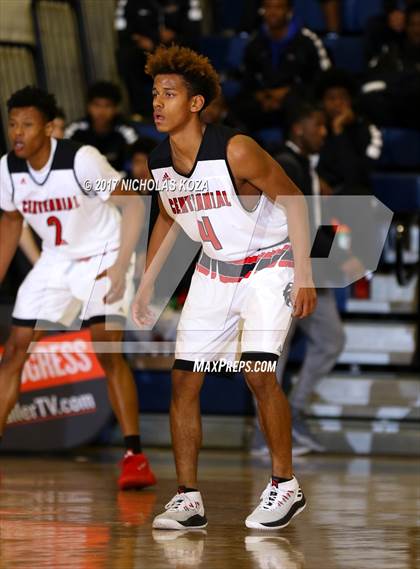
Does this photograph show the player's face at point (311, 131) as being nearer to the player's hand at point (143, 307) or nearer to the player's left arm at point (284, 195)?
the player's hand at point (143, 307)

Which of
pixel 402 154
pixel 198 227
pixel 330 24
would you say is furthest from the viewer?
pixel 330 24

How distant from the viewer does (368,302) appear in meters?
10.5

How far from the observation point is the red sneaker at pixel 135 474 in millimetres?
7156

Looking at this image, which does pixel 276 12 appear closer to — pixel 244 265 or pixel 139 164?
pixel 139 164

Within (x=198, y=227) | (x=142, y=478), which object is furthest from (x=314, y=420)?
(x=198, y=227)

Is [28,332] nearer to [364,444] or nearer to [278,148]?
[278,148]

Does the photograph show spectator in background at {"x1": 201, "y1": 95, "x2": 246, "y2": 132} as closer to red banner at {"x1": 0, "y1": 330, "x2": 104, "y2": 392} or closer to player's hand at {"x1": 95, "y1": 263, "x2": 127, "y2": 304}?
red banner at {"x1": 0, "y1": 330, "x2": 104, "y2": 392}

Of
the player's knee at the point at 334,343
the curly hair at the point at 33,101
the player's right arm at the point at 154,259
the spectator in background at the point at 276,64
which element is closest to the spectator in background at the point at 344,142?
the spectator in background at the point at 276,64

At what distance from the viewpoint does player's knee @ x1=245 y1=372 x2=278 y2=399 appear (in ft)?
18.7

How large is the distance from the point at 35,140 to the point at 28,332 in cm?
102

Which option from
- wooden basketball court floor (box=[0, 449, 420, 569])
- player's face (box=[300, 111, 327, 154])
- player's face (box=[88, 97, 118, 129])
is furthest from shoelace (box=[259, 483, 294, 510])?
player's face (box=[88, 97, 118, 129])

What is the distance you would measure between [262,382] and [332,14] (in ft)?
24.3

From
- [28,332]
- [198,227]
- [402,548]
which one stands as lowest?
[402,548]

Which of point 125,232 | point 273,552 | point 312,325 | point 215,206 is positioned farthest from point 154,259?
point 312,325
